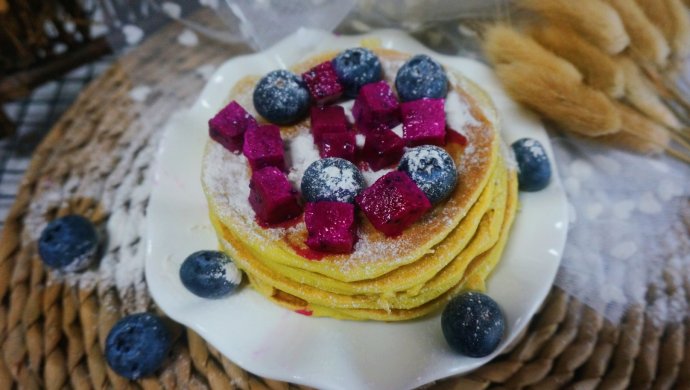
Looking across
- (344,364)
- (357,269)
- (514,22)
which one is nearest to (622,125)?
(514,22)

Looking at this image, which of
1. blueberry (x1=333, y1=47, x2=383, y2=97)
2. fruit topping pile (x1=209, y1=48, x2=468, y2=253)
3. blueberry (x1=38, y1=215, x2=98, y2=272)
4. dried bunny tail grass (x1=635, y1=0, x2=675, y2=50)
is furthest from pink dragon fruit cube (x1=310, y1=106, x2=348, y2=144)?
dried bunny tail grass (x1=635, y1=0, x2=675, y2=50)

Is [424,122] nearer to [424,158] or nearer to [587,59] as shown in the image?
[424,158]

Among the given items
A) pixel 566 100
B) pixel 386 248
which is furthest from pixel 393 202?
pixel 566 100

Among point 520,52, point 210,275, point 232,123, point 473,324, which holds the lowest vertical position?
point 473,324

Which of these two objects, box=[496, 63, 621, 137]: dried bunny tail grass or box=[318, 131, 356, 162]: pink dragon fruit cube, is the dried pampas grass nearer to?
box=[496, 63, 621, 137]: dried bunny tail grass

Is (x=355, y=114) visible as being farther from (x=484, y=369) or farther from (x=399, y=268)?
(x=484, y=369)

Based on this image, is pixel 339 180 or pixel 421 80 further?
pixel 421 80

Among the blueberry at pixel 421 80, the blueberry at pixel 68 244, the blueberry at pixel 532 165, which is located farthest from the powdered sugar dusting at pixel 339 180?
the blueberry at pixel 68 244
